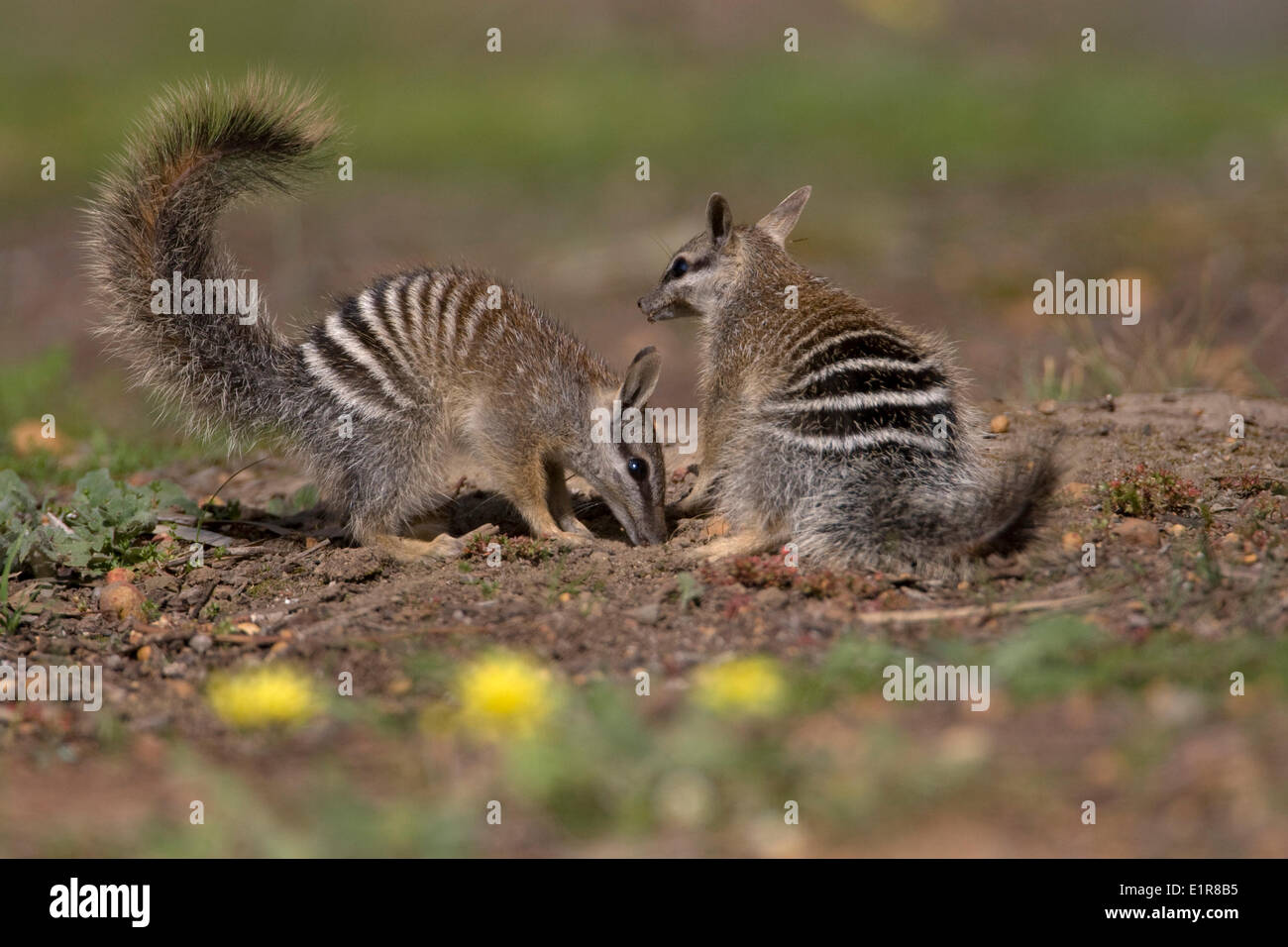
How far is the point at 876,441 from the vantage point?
18.1 feet

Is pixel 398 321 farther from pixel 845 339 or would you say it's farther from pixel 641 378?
pixel 845 339

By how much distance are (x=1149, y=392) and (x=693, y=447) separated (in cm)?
266

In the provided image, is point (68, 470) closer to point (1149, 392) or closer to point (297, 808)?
point (297, 808)

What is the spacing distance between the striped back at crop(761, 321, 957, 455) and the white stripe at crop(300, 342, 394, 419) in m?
1.80

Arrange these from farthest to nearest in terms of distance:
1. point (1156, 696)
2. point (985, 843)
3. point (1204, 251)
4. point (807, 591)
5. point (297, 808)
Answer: point (1204, 251), point (807, 591), point (1156, 696), point (297, 808), point (985, 843)

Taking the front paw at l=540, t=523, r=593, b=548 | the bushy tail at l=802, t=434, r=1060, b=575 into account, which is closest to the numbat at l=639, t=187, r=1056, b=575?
the bushy tail at l=802, t=434, r=1060, b=575

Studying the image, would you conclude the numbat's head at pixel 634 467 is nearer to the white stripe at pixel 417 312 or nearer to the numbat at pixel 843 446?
the numbat at pixel 843 446

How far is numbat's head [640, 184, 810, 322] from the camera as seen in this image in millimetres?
6672

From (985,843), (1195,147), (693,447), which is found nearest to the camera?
(985,843)

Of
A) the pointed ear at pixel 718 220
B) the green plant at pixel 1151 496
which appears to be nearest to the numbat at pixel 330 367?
the pointed ear at pixel 718 220

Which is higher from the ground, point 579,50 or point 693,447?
point 579,50

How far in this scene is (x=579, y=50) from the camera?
66.5 feet

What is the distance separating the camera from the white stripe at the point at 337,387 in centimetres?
620

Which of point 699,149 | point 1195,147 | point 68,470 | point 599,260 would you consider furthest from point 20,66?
point 1195,147
